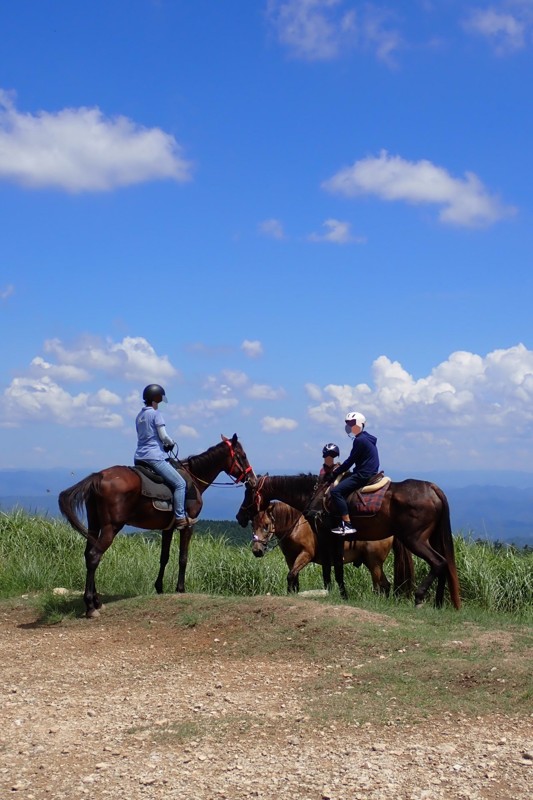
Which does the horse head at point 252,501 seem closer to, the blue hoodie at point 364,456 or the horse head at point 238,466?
the horse head at point 238,466

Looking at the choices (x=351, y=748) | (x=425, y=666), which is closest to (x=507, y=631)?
(x=425, y=666)

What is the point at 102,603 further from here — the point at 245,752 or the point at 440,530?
the point at 245,752

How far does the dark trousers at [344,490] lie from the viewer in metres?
12.6

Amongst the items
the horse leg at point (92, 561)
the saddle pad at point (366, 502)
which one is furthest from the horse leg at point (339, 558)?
the horse leg at point (92, 561)

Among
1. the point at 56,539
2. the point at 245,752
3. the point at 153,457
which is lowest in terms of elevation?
the point at 245,752

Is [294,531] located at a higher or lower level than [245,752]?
higher

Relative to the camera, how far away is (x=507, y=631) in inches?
381

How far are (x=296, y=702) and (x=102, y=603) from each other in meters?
5.35

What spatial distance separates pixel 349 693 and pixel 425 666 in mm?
926

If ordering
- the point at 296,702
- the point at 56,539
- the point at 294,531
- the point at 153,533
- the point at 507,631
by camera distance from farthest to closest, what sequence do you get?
the point at 153,533 < the point at 56,539 < the point at 294,531 < the point at 507,631 < the point at 296,702

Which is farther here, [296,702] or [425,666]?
[425,666]

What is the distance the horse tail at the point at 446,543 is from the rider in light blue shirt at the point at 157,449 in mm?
3709

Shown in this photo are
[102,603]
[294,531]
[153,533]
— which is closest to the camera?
[102,603]

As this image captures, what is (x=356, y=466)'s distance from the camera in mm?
12664
